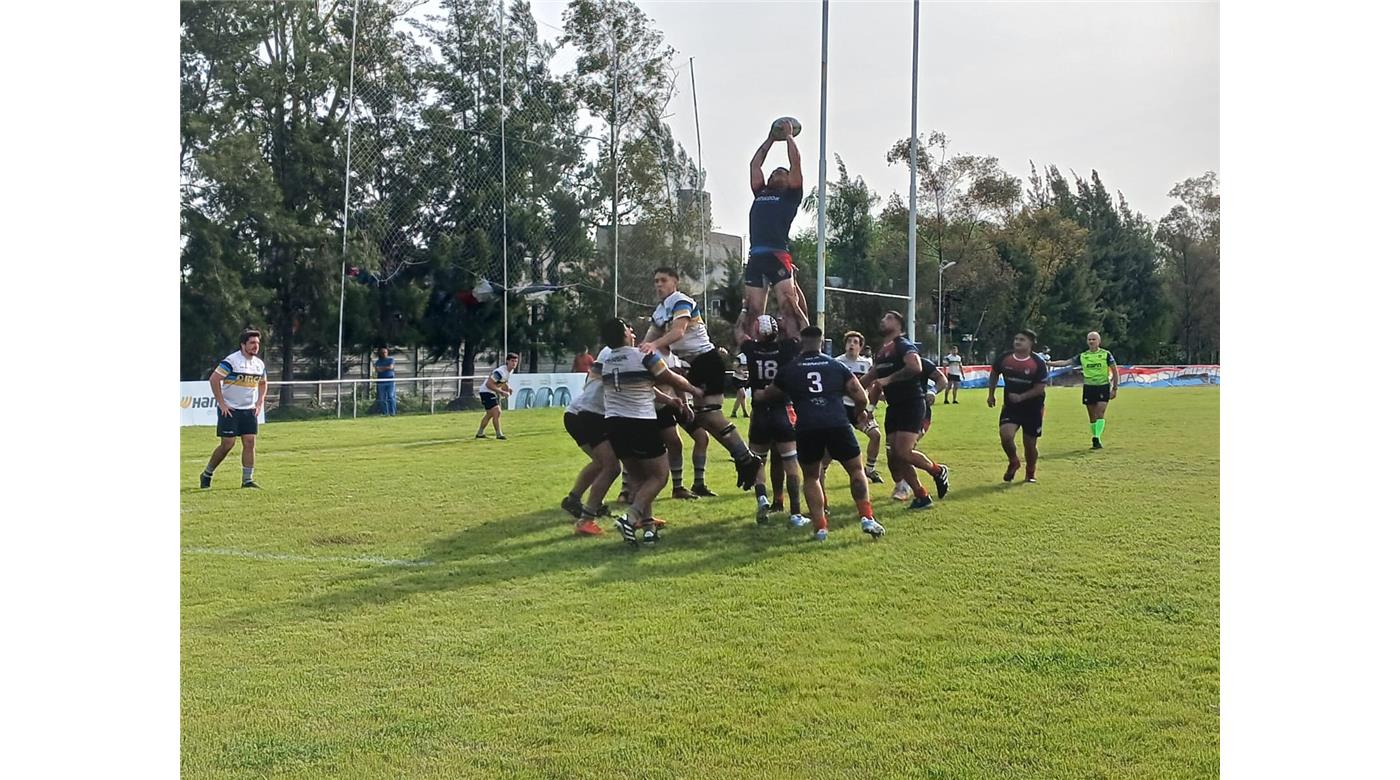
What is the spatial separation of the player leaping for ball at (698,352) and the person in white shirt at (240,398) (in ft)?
6.68

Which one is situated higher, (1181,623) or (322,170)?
(322,170)

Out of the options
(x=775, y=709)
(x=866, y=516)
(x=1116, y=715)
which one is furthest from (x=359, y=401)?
(x=1116, y=715)

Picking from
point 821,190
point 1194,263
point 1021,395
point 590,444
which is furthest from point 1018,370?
point 590,444

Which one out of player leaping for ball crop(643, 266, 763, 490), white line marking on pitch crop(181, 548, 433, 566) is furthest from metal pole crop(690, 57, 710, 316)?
white line marking on pitch crop(181, 548, 433, 566)

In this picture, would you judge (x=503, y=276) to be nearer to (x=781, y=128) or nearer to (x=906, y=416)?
(x=781, y=128)

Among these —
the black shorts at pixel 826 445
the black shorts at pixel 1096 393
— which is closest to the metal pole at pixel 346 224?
the black shorts at pixel 826 445

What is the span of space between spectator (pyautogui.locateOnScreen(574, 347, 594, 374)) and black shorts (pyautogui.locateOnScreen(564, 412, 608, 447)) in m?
0.24

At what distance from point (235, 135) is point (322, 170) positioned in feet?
1.61

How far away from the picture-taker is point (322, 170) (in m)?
5.26

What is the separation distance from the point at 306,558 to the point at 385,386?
1.65m

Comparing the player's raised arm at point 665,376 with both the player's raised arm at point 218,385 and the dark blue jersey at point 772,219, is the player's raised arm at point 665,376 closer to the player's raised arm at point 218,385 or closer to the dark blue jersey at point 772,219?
the dark blue jersey at point 772,219

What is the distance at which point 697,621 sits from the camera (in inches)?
143

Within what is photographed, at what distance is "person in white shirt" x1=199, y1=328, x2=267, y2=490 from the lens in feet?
15.5

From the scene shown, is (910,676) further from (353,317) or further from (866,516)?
(353,317)
